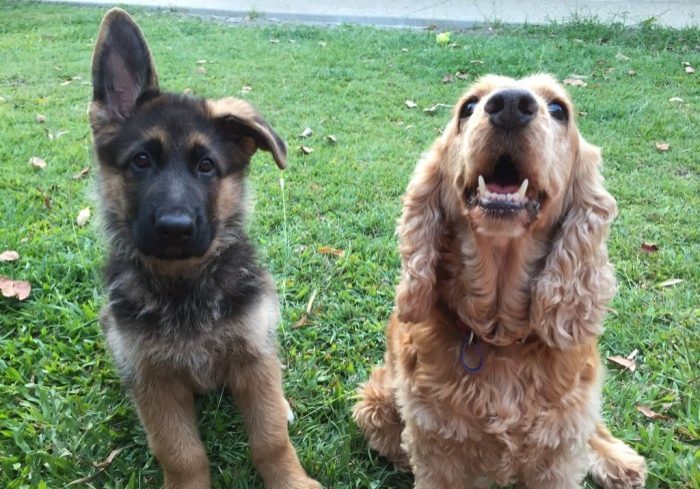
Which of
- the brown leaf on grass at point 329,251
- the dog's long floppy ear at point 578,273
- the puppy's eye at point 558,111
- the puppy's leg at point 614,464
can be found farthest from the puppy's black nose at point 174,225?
the puppy's leg at point 614,464

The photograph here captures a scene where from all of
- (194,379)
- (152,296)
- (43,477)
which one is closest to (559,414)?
(194,379)

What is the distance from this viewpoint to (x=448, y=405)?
247 centimetres

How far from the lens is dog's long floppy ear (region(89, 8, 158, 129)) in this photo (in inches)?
113

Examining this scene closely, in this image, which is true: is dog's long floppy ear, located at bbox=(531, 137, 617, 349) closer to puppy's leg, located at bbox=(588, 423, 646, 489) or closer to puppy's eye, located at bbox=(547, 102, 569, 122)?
puppy's eye, located at bbox=(547, 102, 569, 122)

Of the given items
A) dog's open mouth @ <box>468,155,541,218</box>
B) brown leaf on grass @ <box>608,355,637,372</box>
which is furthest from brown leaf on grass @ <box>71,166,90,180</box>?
brown leaf on grass @ <box>608,355,637,372</box>

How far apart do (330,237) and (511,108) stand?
2.71 m

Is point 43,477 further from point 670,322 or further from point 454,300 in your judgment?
point 670,322

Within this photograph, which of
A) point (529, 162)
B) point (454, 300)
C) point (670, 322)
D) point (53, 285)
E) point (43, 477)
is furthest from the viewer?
point (53, 285)

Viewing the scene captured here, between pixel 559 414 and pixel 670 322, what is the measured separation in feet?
5.99

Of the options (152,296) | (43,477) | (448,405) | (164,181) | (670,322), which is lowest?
(43,477)

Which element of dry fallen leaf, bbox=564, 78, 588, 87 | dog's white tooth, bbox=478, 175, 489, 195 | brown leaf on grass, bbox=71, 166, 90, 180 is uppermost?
dog's white tooth, bbox=478, 175, 489, 195

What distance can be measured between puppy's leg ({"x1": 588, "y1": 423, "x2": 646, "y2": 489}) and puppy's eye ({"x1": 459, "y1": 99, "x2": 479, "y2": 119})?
5.65ft

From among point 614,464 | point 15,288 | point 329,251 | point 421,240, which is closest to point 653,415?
point 614,464

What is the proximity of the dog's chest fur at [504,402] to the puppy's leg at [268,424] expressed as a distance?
70cm
